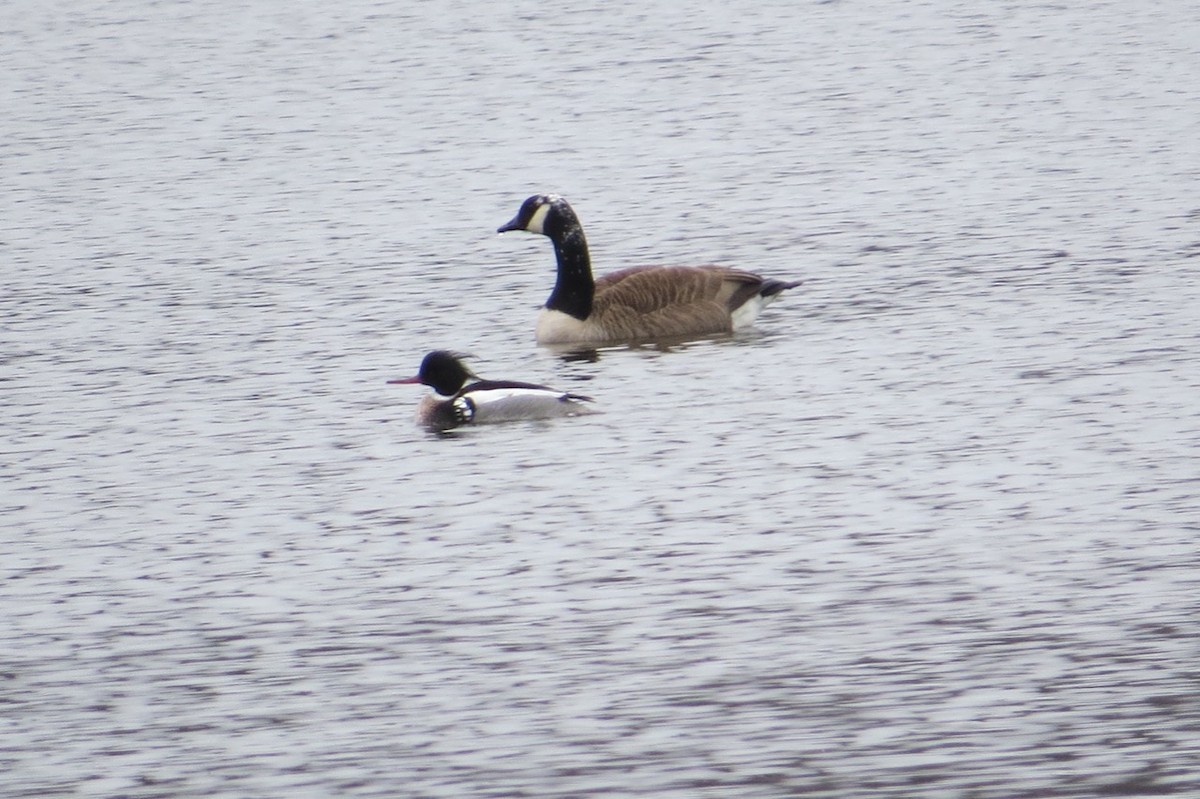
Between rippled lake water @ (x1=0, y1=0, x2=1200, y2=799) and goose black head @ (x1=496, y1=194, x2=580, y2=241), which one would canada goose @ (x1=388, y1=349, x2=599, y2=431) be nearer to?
rippled lake water @ (x1=0, y1=0, x2=1200, y2=799)

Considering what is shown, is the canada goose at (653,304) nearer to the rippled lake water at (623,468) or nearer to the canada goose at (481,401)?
the rippled lake water at (623,468)

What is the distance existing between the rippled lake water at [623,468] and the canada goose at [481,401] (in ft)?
0.49

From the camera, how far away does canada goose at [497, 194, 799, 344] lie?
48.8 ft

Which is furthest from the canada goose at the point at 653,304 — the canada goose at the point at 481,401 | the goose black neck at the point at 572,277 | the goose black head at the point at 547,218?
the canada goose at the point at 481,401

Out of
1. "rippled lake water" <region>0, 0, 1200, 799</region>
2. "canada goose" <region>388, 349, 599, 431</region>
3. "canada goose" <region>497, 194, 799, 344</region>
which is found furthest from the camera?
"canada goose" <region>497, 194, 799, 344</region>

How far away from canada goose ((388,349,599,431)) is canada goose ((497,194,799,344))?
7.16 ft

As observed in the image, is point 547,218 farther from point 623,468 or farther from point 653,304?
point 623,468

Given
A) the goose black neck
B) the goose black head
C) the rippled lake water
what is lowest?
the rippled lake water

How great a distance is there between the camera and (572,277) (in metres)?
15.0

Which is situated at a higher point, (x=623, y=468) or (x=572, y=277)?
(x=572, y=277)

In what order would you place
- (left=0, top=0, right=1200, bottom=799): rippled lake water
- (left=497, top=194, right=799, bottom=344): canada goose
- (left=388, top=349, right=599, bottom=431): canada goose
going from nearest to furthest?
(left=0, top=0, right=1200, bottom=799): rippled lake water → (left=388, top=349, right=599, bottom=431): canada goose → (left=497, top=194, right=799, bottom=344): canada goose

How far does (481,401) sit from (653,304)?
2790mm

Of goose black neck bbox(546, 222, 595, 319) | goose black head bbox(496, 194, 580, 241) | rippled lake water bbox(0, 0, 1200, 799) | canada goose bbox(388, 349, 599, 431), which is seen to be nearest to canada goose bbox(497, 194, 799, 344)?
goose black neck bbox(546, 222, 595, 319)

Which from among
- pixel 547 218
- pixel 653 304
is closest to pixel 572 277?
Result: pixel 653 304
